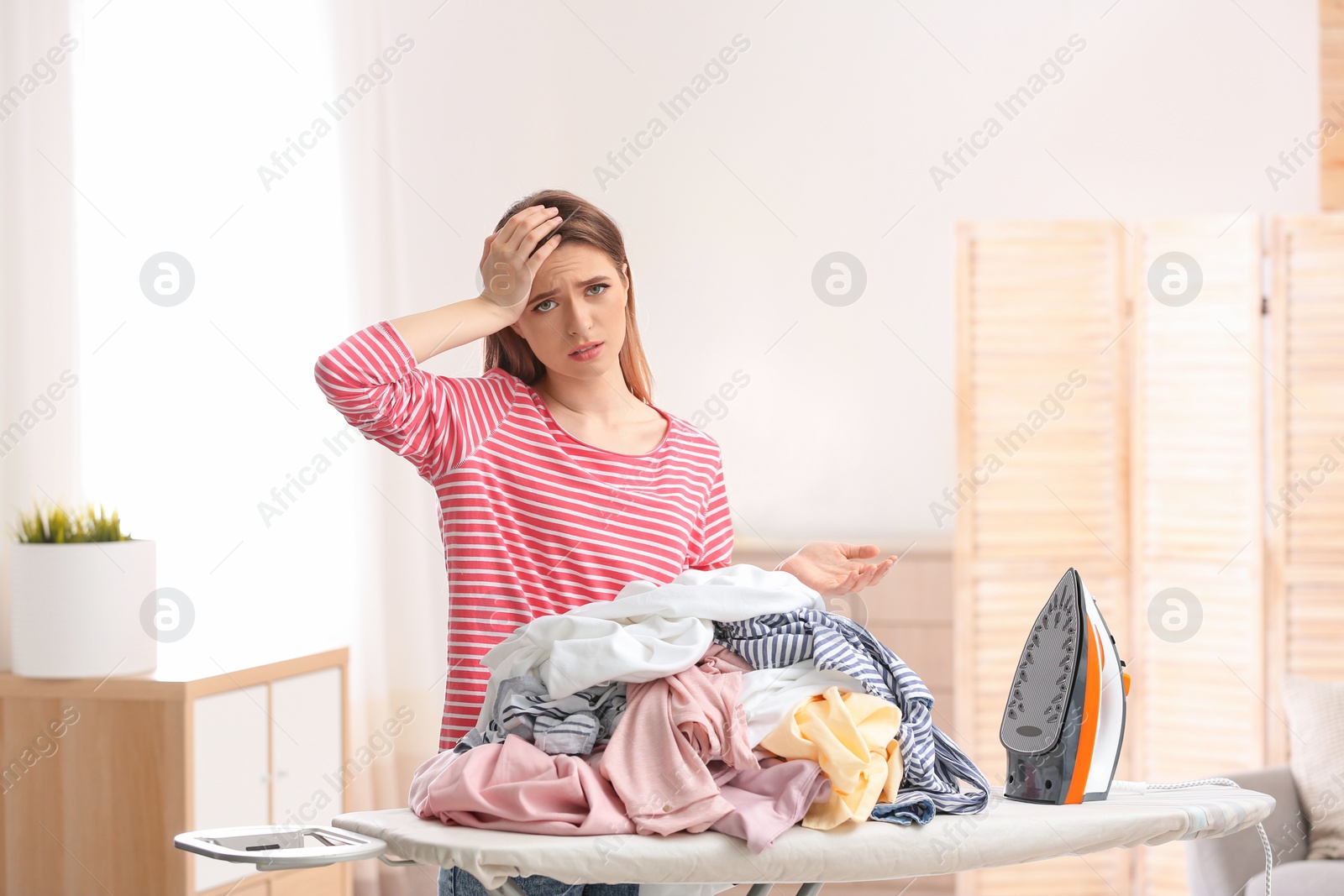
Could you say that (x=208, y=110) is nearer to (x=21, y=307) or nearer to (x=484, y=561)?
(x=21, y=307)

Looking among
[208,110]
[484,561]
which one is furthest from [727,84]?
[484,561]

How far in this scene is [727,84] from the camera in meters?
3.69

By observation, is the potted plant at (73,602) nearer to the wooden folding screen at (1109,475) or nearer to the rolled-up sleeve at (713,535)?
the rolled-up sleeve at (713,535)

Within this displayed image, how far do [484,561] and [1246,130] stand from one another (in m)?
3.15

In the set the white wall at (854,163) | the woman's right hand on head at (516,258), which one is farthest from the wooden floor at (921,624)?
the woman's right hand on head at (516,258)

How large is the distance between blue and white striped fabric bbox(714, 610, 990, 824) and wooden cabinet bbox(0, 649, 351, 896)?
1.54 m

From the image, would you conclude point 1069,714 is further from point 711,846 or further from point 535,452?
point 535,452

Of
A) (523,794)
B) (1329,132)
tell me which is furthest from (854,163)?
(523,794)

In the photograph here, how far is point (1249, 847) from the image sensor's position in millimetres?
2527

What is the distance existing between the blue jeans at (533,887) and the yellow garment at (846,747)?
0.26 meters

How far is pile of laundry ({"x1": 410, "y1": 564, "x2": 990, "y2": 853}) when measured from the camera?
1004 millimetres

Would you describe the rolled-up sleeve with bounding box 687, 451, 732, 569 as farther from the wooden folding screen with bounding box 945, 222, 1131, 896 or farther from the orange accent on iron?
the wooden folding screen with bounding box 945, 222, 1131, 896

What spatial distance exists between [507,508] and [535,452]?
78mm

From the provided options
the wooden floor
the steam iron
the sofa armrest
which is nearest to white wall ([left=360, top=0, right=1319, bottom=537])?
the wooden floor
